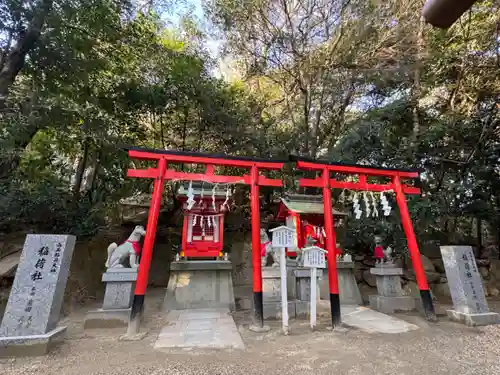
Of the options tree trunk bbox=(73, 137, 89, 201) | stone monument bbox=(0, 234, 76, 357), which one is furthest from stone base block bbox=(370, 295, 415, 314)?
tree trunk bbox=(73, 137, 89, 201)

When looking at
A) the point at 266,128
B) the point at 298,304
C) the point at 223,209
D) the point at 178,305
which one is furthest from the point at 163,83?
the point at 298,304

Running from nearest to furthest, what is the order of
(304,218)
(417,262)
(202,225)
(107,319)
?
(107,319), (417,262), (202,225), (304,218)

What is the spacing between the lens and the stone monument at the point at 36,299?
4180 mm

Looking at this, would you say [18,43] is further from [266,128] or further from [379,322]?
[379,322]

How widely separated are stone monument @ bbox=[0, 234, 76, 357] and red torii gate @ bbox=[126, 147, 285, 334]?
1.30 meters

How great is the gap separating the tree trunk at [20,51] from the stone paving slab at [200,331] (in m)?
6.86

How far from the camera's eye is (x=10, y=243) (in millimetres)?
8484

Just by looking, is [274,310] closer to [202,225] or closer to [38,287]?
[202,225]

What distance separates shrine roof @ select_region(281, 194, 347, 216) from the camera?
9.27m

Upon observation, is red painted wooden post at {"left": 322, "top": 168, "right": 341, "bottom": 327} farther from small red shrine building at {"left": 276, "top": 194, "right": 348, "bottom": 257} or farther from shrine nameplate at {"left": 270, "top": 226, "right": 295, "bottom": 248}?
small red shrine building at {"left": 276, "top": 194, "right": 348, "bottom": 257}

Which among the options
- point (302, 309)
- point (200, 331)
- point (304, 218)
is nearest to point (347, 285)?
point (304, 218)

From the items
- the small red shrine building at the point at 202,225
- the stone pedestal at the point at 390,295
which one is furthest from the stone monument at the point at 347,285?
the small red shrine building at the point at 202,225

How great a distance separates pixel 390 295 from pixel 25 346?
7.92m

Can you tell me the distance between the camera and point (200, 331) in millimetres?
5598
